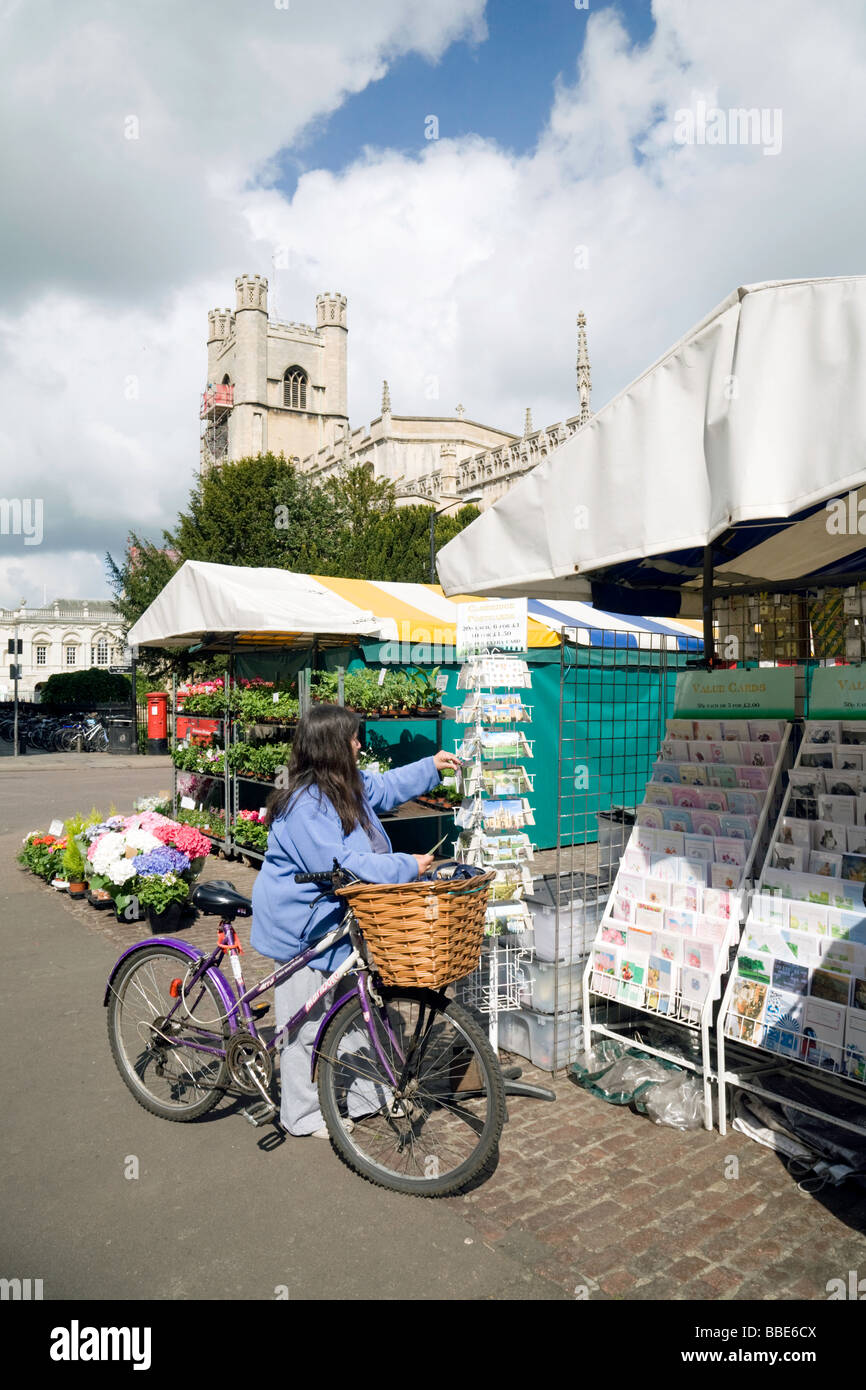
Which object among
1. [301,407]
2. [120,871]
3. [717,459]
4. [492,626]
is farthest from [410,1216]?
[301,407]

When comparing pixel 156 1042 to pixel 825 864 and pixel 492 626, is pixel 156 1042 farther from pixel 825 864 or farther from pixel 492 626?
pixel 825 864

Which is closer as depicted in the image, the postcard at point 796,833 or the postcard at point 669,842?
the postcard at point 796,833

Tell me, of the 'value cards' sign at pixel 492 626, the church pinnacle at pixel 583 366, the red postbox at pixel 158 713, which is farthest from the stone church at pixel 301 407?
the 'value cards' sign at pixel 492 626

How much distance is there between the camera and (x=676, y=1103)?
13.3 feet

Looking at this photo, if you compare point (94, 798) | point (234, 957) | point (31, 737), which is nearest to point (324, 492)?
point (31, 737)

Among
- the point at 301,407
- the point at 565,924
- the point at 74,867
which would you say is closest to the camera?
the point at 565,924

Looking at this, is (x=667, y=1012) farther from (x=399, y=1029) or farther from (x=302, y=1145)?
(x=302, y=1145)

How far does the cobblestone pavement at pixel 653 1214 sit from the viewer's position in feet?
9.53

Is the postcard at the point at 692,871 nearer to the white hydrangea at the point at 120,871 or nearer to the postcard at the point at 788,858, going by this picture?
the postcard at the point at 788,858

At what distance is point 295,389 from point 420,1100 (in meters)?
91.5

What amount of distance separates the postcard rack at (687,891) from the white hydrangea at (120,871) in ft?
14.6

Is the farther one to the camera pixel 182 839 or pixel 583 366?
pixel 583 366

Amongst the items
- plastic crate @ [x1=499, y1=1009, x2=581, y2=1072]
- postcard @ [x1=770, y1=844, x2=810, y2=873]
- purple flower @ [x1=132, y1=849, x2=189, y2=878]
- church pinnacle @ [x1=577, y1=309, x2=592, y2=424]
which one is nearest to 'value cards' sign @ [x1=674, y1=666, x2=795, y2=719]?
postcard @ [x1=770, y1=844, x2=810, y2=873]
